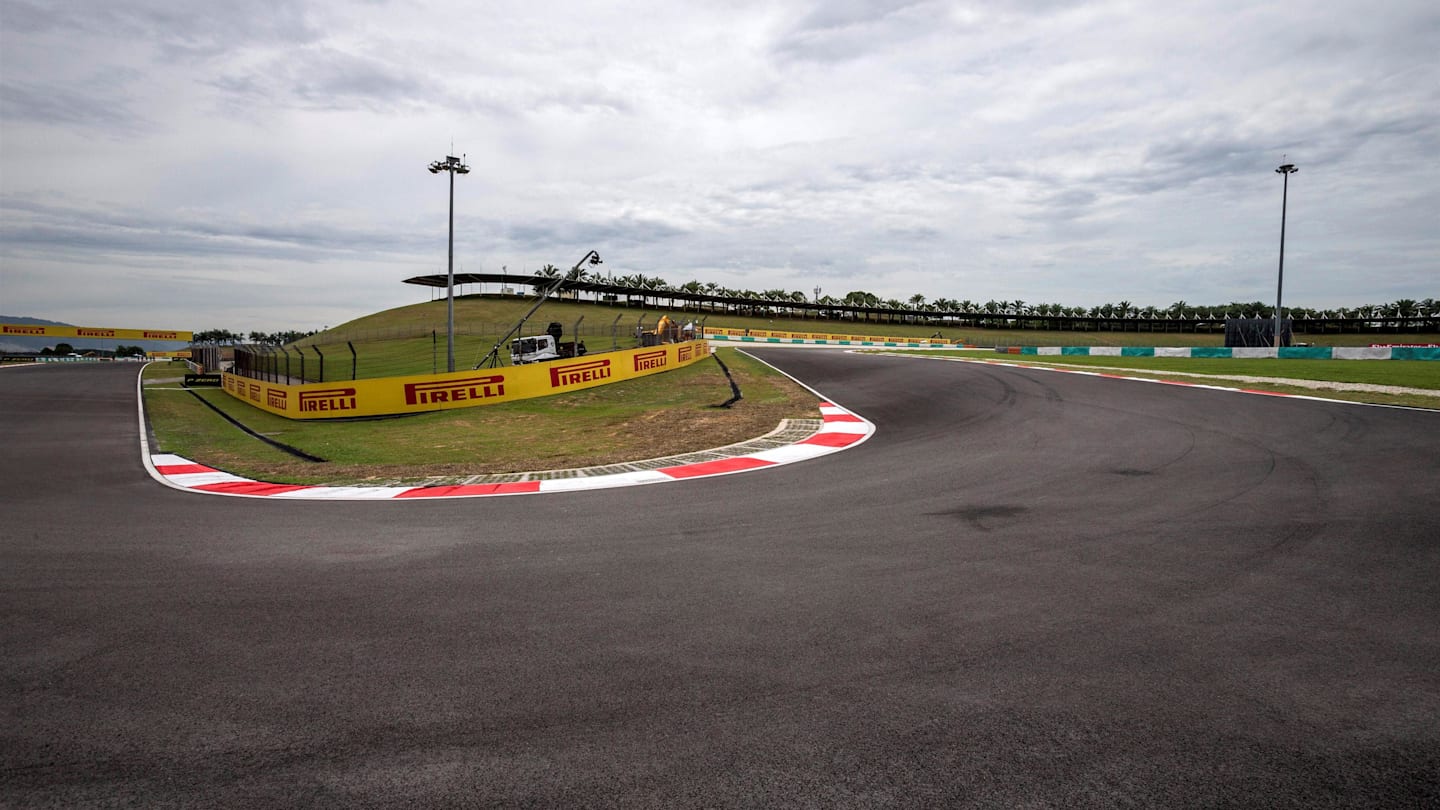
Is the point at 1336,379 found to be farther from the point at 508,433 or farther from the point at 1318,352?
the point at 508,433

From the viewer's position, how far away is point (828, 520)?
5.88 m

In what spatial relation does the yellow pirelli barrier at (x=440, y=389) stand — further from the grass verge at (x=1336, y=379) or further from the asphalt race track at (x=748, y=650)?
the grass verge at (x=1336, y=379)

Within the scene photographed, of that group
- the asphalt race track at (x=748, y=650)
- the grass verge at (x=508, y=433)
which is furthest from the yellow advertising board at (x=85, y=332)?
the asphalt race track at (x=748, y=650)

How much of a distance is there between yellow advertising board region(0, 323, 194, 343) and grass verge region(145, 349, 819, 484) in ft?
319

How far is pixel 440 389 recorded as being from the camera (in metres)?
19.8

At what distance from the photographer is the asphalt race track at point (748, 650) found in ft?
7.77

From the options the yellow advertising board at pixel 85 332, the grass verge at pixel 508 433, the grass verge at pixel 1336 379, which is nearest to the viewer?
the grass verge at pixel 508 433

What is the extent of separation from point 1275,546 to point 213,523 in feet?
28.3

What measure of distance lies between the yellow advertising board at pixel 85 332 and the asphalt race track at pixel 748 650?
117m

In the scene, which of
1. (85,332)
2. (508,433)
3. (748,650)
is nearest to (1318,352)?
(508,433)

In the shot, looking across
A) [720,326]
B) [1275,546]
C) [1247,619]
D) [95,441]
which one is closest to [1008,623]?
[1247,619]

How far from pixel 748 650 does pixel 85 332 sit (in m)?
128

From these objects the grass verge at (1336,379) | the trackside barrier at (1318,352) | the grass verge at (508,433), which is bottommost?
the grass verge at (508,433)

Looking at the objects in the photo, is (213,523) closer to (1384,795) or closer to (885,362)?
(1384,795)
